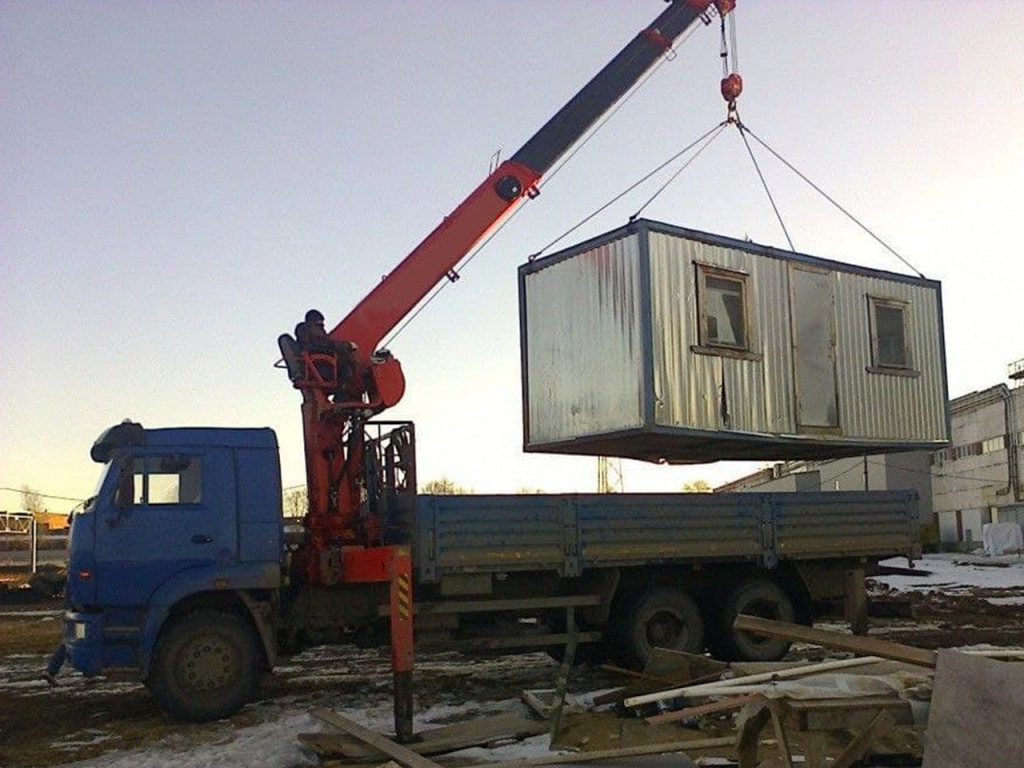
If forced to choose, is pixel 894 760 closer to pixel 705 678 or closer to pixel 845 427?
pixel 705 678

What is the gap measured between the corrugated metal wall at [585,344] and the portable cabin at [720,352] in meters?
0.02

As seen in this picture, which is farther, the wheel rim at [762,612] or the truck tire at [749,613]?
the wheel rim at [762,612]

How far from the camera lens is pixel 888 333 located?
499 inches

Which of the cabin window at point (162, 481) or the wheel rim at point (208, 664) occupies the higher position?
the cabin window at point (162, 481)

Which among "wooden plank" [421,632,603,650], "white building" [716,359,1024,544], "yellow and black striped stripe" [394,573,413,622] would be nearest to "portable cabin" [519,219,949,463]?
"wooden plank" [421,632,603,650]

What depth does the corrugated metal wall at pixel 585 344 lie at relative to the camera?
10.6 m

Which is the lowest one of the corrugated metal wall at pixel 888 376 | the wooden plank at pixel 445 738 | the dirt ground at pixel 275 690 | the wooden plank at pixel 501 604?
the dirt ground at pixel 275 690

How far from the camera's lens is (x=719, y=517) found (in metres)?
11.1

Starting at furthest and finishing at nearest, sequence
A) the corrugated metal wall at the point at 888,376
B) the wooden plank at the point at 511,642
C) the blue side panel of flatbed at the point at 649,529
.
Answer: the corrugated metal wall at the point at 888,376 → the wooden plank at the point at 511,642 → the blue side panel of flatbed at the point at 649,529

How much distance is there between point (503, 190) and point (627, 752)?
24.9 ft

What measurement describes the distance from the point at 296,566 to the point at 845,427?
6566mm

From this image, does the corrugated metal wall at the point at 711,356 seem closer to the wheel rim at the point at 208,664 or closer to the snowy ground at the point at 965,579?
the wheel rim at the point at 208,664

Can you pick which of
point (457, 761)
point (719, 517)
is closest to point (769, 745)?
point (457, 761)

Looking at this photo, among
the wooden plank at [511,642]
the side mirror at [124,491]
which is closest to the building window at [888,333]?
the wooden plank at [511,642]
